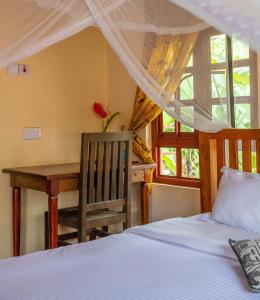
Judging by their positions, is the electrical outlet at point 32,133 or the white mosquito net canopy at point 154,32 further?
the electrical outlet at point 32,133

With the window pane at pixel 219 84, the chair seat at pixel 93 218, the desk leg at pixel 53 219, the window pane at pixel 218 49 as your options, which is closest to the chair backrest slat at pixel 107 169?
the chair seat at pixel 93 218

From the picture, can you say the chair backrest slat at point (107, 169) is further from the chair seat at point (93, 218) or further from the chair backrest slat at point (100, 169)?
the chair seat at point (93, 218)

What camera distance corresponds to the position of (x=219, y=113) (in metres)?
2.70

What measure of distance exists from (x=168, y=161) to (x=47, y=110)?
109 cm

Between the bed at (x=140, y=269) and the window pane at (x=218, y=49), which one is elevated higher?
the window pane at (x=218, y=49)

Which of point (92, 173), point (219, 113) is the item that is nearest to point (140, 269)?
point (219, 113)

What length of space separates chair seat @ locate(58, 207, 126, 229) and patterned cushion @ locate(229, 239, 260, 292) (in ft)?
4.68

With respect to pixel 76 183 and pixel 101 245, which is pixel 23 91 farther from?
pixel 101 245

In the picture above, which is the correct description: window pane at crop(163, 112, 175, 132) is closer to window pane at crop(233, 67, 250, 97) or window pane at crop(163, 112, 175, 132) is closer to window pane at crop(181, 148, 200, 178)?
window pane at crop(181, 148, 200, 178)

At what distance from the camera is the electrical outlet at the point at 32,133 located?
3566mm

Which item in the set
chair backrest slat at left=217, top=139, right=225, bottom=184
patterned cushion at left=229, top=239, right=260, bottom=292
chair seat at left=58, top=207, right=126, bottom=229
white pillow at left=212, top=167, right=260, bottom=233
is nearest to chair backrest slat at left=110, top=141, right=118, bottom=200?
chair seat at left=58, top=207, right=126, bottom=229

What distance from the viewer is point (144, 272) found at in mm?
1809

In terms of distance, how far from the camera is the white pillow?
8.09 feet

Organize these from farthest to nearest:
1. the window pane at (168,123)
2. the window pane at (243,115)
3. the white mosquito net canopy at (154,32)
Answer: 1. the window pane at (168,123)
2. the window pane at (243,115)
3. the white mosquito net canopy at (154,32)
